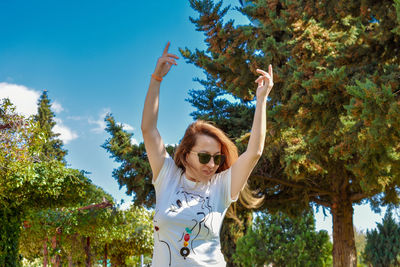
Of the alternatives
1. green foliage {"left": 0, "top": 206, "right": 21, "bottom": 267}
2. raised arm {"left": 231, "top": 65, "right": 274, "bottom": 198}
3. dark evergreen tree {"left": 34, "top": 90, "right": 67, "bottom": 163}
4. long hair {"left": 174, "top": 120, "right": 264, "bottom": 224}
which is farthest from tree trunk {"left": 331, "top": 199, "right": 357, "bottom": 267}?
dark evergreen tree {"left": 34, "top": 90, "right": 67, "bottom": 163}

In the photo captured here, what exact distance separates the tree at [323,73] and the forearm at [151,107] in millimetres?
3119

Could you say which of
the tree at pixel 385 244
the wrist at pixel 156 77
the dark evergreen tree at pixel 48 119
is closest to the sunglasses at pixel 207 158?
the wrist at pixel 156 77

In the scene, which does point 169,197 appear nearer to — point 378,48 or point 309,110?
point 309,110

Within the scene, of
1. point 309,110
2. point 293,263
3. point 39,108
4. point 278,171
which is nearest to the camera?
point 309,110

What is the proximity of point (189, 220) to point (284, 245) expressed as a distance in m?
13.3

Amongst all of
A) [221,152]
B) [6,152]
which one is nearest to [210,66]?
[6,152]

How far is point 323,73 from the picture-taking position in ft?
17.9

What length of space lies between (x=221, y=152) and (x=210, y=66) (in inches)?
261

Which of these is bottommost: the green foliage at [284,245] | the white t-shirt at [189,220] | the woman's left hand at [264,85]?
the white t-shirt at [189,220]

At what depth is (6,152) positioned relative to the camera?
20.9 feet

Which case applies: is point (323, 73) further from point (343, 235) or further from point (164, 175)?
point (343, 235)

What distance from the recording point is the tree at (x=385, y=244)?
44.5ft

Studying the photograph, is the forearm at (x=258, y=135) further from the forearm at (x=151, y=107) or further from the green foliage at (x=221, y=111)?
the green foliage at (x=221, y=111)

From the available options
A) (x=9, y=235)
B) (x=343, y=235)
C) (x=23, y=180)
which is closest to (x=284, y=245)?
(x=343, y=235)
